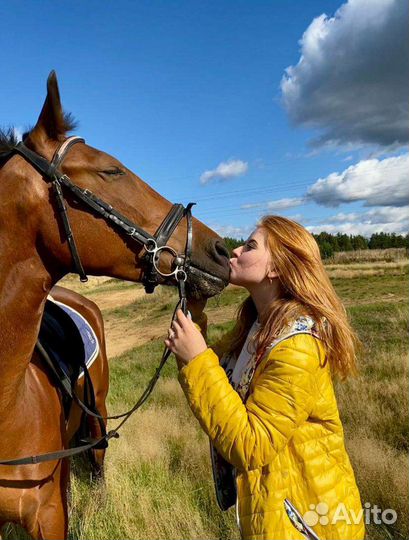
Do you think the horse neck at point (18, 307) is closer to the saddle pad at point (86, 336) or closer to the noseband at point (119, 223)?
the noseband at point (119, 223)

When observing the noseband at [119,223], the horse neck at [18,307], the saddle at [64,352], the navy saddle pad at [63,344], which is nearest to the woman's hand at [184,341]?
the noseband at [119,223]

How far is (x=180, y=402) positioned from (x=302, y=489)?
4.70 meters

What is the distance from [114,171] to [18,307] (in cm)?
77

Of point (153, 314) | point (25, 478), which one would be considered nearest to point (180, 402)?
point (25, 478)

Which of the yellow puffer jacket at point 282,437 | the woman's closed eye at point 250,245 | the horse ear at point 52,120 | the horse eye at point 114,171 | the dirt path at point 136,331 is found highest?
the horse ear at point 52,120

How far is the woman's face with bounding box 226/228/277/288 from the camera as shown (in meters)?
1.85

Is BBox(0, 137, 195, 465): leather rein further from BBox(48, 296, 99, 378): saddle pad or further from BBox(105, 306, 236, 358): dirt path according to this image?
BBox(105, 306, 236, 358): dirt path

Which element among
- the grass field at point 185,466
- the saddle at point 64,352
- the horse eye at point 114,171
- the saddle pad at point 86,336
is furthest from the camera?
the saddle pad at point 86,336

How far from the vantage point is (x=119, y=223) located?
195 cm

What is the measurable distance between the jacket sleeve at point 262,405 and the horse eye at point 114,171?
1026 mm

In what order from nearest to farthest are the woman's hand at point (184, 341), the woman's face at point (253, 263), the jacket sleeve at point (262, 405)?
the jacket sleeve at point (262, 405) < the woman's hand at point (184, 341) < the woman's face at point (253, 263)

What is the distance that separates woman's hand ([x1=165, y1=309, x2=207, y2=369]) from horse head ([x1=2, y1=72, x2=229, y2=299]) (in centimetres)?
39

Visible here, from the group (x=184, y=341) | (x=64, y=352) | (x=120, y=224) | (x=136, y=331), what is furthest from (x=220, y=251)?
(x=136, y=331)

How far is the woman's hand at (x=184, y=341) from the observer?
162cm
